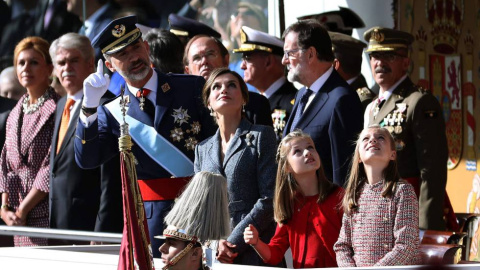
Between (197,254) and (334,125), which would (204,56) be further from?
(197,254)

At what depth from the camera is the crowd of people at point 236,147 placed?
501 centimetres

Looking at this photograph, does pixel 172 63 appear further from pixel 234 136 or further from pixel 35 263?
pixel 35 263

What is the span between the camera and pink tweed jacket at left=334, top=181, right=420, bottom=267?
16.1 feet

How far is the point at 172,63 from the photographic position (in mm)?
7359

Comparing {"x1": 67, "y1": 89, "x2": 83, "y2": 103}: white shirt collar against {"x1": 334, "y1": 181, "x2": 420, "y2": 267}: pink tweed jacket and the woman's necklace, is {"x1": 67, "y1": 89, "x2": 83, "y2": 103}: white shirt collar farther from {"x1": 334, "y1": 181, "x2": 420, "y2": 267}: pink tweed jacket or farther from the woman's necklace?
{"x1": 334, "y1": 181, "x2": 420, "y2": 267}: pink tweed jacket

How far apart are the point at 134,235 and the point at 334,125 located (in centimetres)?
169

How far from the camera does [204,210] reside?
14.5ft

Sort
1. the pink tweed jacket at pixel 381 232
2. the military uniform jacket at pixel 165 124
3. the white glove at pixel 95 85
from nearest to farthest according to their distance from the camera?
the pink tweed jacket at pixel 381 232, the white glove at pixel 95 85, the military uniform jacket at pixel 165 124

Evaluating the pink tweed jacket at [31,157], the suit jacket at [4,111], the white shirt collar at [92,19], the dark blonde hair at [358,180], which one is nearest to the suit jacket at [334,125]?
the dark blonde hair at [358,180]

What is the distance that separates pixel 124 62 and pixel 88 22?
10.6ft

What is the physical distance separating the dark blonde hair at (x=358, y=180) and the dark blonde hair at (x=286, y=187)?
0.14 m

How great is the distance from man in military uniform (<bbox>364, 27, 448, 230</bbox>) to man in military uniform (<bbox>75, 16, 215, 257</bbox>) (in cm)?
131

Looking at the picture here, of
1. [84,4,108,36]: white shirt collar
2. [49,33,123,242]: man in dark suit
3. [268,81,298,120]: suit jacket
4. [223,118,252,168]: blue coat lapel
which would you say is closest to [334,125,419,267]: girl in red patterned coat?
[223,118,252,168]: blue coat lapel

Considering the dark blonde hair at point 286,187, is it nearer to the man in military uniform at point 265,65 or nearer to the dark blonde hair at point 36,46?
the man in military uniform at point 265,65
